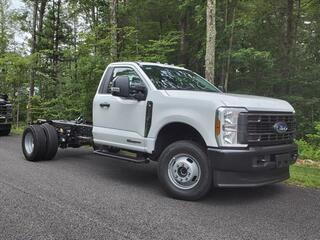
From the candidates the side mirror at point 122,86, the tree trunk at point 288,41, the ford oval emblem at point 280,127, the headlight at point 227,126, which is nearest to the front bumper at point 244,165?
the headlight at point 227,126

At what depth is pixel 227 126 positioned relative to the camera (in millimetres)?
5906

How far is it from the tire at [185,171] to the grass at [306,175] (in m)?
2.46

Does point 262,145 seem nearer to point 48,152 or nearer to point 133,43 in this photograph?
point 48,152

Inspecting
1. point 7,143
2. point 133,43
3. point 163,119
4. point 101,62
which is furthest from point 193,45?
point 163,119

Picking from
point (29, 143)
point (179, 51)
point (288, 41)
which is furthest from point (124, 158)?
point (288, 41)

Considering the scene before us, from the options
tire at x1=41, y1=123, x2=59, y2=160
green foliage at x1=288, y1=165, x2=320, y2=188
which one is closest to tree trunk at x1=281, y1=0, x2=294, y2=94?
green foliage at x1=288, y1=165, x2=320, y2=188

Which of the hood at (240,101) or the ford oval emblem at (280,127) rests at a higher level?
the hood at (240,101)

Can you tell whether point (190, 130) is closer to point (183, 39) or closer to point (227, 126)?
point (227, 126)

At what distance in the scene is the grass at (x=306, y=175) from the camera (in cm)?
773

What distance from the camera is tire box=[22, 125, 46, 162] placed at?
923cm

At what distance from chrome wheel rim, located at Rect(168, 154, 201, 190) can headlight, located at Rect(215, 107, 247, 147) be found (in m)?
0.59

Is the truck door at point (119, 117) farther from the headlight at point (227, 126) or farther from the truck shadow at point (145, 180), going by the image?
the headlight at point (227, 126)

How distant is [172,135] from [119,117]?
3.61 ft

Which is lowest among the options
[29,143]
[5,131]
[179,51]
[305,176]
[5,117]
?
[305,176]
